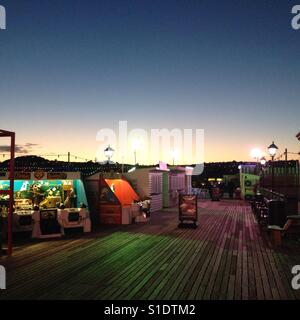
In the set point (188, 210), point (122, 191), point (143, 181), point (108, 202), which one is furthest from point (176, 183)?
point (188, 210)

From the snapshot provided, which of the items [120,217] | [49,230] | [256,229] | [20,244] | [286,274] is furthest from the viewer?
[120,217]

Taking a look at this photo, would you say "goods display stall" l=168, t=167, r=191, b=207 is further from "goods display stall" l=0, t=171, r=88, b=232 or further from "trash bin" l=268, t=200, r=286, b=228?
"trash bin" l=268, t=200, r=286, b=228

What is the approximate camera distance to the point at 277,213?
10.6 metres

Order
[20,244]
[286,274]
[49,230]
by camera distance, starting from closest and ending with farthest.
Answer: [286,274] < [20,244] < [49,230]

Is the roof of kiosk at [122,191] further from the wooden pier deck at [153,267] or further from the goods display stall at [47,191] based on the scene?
the wooden pier deck at [153,267]

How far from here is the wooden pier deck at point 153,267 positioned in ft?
18.4

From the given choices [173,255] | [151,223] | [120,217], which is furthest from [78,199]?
[173,255]

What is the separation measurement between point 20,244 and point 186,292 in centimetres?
601

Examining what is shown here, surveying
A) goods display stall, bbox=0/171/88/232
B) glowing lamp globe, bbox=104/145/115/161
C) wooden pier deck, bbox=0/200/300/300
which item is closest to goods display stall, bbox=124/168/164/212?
glowing lamp globe, bbox=104/145/115/161

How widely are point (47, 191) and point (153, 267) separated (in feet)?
23.1

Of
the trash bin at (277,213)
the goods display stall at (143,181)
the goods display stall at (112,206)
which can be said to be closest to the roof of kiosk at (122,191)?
the goods display stall at (112,206)

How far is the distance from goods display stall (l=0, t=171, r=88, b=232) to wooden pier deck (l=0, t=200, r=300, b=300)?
1.89 m

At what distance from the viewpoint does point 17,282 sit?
6.14m

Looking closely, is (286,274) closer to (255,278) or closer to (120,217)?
(255,278)
